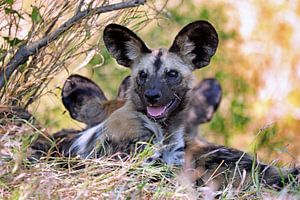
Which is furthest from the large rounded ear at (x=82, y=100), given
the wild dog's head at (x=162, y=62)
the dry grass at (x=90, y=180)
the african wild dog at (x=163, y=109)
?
the dry grass at (x=90, y=180)

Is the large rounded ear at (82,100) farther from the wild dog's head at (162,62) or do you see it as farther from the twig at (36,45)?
the twig at (36,45)

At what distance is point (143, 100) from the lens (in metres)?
5.32

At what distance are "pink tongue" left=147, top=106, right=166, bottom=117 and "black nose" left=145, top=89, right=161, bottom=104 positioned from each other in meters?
0.08

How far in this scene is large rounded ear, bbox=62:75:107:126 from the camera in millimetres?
6547

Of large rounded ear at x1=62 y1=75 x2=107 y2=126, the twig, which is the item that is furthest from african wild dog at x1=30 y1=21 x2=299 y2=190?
large rounded ear at x1=62 y1=75 x2=107 y2=126

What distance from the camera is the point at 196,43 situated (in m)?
5.53

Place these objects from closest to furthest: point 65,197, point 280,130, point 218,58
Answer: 1. point 65,197
2. point 280,130
3. point 218,58

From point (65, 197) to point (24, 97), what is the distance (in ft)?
5.08

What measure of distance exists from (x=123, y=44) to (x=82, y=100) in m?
1.18

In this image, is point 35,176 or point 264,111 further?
point 264,111

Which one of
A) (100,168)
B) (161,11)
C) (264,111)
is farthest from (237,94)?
(100,168)

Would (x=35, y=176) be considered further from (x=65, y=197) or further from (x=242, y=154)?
(x=242, y=154)

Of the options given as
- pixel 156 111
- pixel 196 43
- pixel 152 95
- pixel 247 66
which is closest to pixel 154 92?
pixel 152 95

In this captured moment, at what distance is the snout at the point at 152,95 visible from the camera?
5207mm
